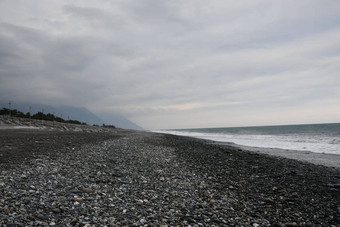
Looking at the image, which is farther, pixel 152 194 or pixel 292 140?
pixel 292 140

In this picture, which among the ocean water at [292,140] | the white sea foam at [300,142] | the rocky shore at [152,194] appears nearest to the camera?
the rocky shore at [152,194]

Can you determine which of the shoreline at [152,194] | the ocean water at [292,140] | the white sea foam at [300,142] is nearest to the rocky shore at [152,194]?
the shoreline at [152,194]

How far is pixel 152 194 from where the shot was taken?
7.66 metres

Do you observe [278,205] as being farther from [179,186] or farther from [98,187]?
[98,187]

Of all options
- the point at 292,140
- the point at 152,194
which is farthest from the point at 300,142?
the point at 152,194

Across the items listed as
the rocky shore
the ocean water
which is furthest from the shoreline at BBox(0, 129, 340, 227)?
the ocean water

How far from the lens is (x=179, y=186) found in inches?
344

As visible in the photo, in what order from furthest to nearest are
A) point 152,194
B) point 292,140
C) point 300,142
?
1. point 292,140
2. point 300,142
3. point 152,194

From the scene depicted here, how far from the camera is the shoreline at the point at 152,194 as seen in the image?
586 cm

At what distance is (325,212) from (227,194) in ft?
10.5

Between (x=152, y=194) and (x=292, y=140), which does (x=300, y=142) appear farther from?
A: (x=152, y=194)

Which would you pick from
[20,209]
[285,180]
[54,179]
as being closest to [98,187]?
[54,179]

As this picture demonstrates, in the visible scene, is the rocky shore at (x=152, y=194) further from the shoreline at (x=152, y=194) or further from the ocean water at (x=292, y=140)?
the ocean water at (x=292, y=140)

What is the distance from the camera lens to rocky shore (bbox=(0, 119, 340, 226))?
5841 millimetres
